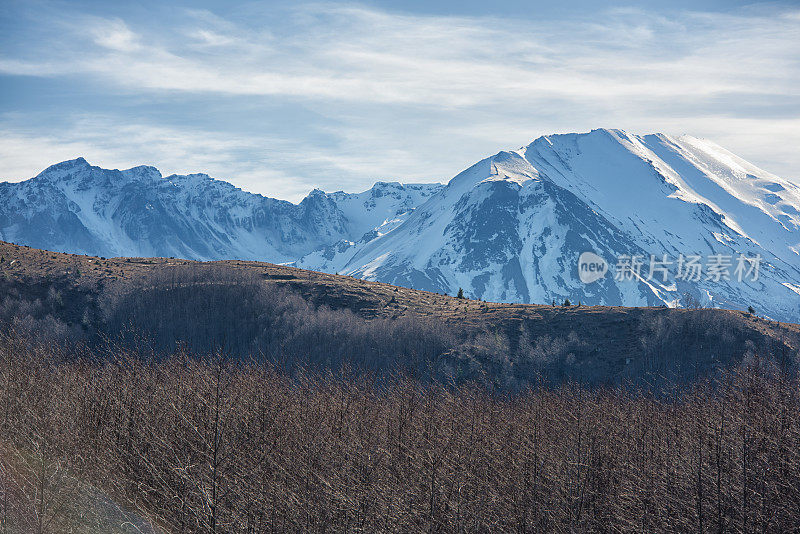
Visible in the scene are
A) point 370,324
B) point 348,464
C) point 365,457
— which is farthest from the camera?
point 370,324

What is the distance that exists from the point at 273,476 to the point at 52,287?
4921 inches

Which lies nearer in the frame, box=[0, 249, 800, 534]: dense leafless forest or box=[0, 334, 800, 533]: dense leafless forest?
box=[0, 334, 800, 533]: dense leafless forest

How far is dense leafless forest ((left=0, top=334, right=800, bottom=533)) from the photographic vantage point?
41469 millimetres

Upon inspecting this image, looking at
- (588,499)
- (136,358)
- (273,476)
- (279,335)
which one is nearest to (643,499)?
(588,499)

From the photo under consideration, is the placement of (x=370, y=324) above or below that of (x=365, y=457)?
below

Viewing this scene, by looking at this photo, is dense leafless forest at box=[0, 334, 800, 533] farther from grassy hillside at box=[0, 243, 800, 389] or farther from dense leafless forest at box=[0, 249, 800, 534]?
grassy hillside at box=[0, 243, 800, 389]

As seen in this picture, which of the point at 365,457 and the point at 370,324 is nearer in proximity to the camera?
the point at 365,457

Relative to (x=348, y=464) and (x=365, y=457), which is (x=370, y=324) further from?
(x=348, y=464)

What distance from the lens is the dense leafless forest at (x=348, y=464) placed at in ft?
136

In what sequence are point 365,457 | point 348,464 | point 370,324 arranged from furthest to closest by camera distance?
point 370,324, point 365,457, point 348,464

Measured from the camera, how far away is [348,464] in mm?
47219

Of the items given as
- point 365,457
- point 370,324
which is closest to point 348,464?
point 365,457

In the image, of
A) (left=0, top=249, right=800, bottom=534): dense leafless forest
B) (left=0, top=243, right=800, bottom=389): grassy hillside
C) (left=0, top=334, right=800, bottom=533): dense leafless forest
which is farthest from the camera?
(left=0, top=243, right=800, bottom=389): grassy hillside

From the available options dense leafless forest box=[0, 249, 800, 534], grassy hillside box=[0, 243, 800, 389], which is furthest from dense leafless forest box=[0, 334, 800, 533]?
grassy hillside box=[0, 243, 800, 389]
